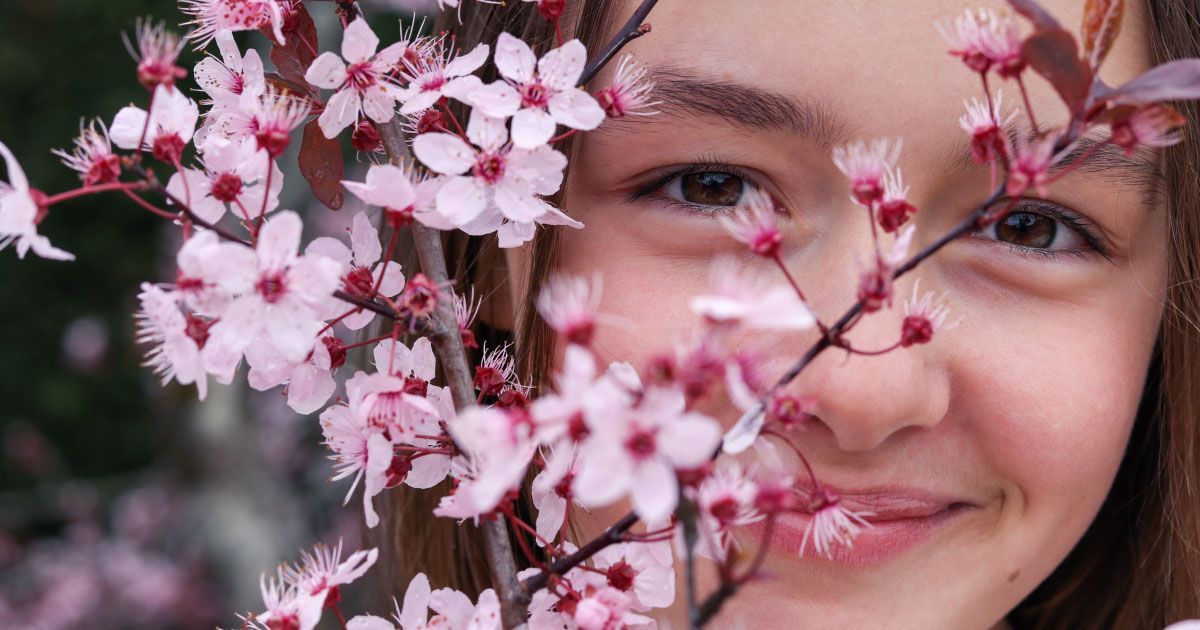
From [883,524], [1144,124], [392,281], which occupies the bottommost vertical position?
[883,524]

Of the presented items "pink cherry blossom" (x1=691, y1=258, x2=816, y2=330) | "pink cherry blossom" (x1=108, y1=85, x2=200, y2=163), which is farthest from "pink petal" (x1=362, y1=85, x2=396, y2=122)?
"pink cherry blossom" (x1=691, y1=258, x2=816, y2=330)

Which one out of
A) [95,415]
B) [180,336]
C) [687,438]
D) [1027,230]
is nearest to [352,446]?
[180,336]

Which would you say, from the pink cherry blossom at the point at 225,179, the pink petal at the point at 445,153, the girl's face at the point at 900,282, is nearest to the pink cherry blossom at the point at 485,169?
the pink petal at the point at 445,153

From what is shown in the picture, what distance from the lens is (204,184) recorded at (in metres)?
0.72

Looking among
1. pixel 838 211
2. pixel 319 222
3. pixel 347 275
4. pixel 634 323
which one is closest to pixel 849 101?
pixel 838 211

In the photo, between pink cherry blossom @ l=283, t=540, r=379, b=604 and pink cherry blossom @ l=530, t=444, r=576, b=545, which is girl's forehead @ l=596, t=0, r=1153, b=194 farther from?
pink cherry blossom @ l=283, t=540, r=379, b=604

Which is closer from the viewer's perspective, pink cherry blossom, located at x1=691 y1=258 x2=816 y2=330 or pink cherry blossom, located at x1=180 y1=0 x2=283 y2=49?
pink cherry blossom, located at x1=691 y1=258 x2=816 y2=330

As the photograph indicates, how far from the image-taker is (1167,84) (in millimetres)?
568

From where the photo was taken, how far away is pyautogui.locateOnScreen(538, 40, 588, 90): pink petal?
2.35 feet

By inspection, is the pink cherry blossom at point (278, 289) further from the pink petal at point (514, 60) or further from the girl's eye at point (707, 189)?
the girl's eye at point (707, 189)

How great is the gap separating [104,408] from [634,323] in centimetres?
370

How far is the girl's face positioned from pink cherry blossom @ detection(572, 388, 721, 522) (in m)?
0.42

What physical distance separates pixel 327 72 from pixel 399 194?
0.11m

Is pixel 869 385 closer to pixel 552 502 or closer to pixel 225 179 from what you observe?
pixel 552 502
